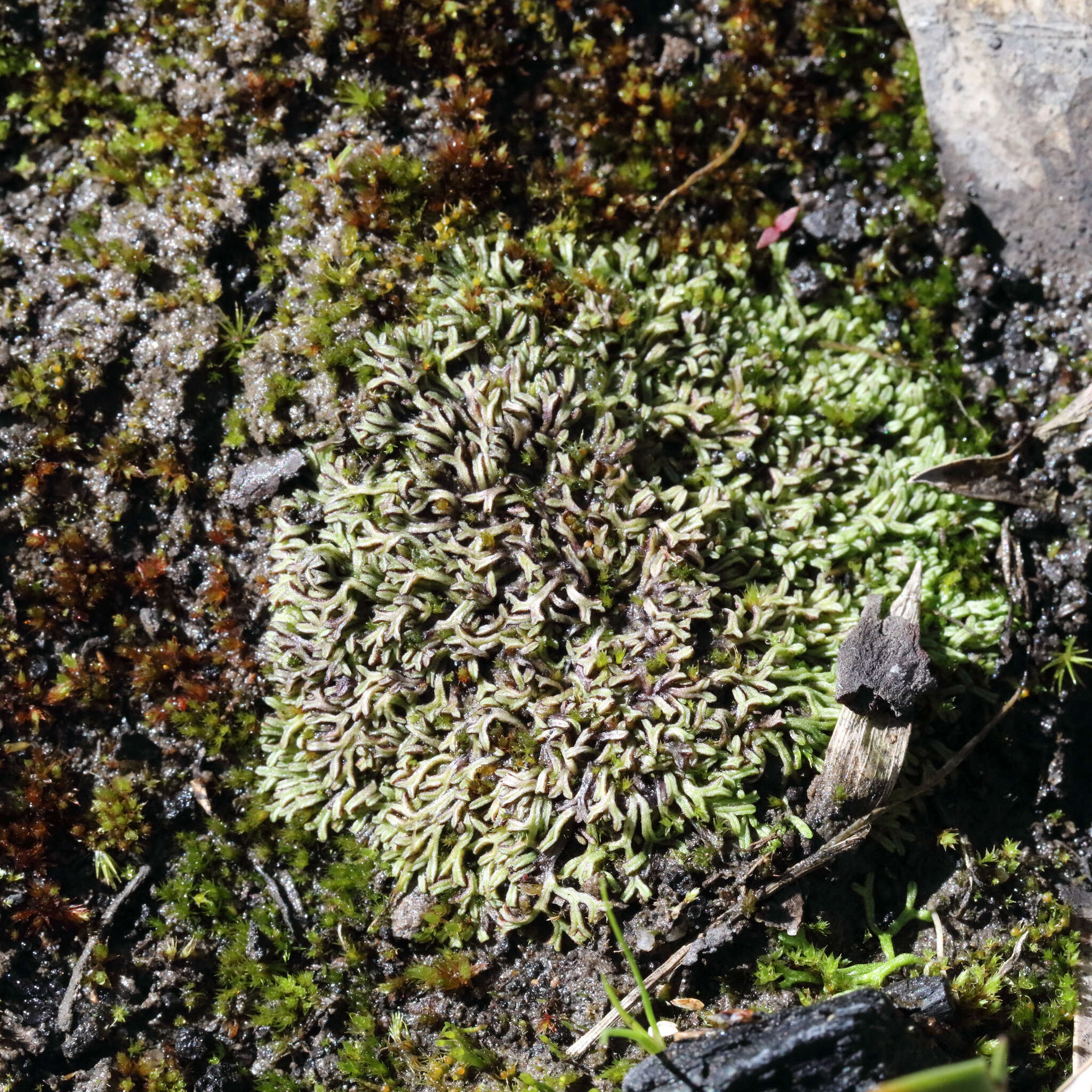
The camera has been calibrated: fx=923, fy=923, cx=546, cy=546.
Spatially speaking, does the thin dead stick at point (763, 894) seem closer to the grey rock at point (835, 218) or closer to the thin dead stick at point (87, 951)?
the thin dead stick at point (87, 951)

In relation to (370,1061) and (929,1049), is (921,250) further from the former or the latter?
(370,1061)

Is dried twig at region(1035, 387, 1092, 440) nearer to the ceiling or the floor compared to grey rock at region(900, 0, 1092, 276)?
nearer to the floor

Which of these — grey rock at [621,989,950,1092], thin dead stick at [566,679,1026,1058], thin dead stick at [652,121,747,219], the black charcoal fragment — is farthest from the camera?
thin dead stick at [652,121,747,219]

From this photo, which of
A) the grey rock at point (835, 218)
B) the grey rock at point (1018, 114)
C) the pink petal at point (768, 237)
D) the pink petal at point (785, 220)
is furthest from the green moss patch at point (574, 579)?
the grey rock at point (1018, 114)

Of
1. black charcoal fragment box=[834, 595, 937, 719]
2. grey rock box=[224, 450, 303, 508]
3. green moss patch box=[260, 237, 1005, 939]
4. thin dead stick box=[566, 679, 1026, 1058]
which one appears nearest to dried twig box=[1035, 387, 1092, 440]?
green moss patch box=[260, 237, 1005, 939]

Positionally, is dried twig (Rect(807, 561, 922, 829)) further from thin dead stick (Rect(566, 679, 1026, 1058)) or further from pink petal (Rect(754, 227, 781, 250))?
pink petal (Rect(754, 227, 781, 250))

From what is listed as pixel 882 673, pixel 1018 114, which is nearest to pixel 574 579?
pixel 882 673

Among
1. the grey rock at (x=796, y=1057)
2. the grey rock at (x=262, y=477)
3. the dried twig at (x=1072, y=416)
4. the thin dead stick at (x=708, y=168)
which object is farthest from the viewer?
the thin dead stick at (x=708, y=168)
